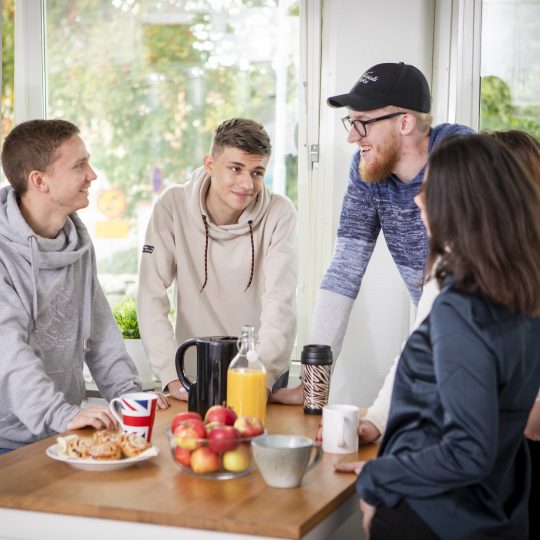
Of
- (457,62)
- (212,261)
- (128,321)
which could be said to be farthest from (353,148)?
(128,321)

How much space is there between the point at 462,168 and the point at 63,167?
1402mm

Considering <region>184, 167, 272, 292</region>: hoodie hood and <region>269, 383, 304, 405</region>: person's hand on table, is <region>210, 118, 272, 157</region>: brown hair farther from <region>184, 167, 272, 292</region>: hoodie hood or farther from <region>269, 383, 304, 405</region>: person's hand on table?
<region>269, 383, 304, 405</region>: person's hand on table

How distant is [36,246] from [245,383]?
0.74 metres

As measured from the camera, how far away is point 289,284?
2.77 m

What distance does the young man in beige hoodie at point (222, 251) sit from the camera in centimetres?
273

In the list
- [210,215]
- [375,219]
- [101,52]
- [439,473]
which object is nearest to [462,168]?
[439,473]

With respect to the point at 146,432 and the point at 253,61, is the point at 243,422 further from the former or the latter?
the point at 253,61

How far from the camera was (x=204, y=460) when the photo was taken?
1660mm

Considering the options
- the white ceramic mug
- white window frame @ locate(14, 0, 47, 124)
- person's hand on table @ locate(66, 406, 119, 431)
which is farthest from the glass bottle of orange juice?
white window frame @ locate(14, 0, 47, 124)

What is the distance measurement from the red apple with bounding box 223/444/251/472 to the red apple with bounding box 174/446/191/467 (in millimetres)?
69

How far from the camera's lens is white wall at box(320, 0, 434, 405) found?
10.8 feet

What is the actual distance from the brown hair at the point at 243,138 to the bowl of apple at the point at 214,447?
1.20 meters

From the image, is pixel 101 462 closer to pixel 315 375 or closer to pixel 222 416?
pixel 222 416

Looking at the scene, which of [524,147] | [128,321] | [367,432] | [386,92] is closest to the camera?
[367,432]
